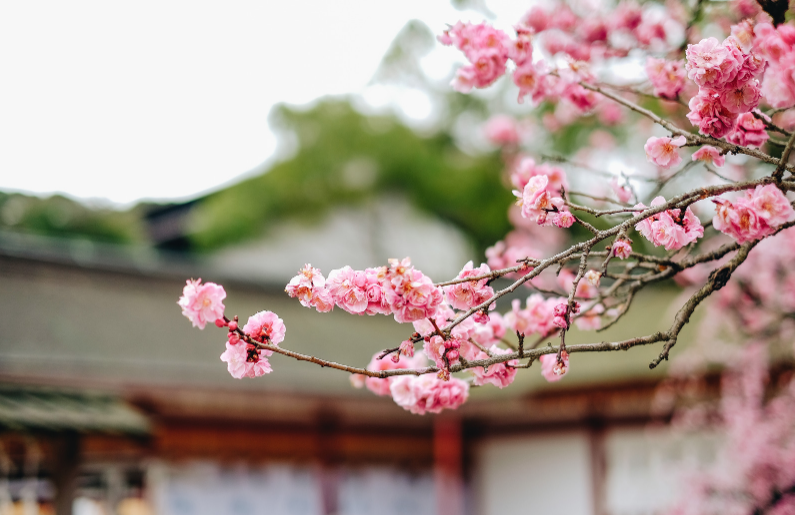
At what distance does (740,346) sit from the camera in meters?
4.53

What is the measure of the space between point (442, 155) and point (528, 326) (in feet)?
40.8

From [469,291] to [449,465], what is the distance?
6547 millimetres

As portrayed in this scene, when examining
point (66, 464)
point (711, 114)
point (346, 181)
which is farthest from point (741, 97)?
point (346, 181)

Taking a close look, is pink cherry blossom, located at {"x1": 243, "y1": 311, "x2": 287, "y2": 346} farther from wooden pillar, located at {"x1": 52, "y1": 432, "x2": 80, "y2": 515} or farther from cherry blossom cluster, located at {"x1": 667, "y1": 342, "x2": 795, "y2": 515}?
wooden pillar, located at {"x1": 52, "y1": 432, "x2": 80, "y2": 515}

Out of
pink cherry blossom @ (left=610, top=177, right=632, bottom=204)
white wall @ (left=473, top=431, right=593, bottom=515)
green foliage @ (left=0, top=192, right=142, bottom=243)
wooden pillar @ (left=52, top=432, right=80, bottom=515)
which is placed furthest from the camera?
green foliage @ (left=0, top=192, right=142, bottom=243)

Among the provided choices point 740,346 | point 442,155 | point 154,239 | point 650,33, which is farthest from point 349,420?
point 154,239

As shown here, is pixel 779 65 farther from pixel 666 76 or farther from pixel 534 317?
pixel 534 317

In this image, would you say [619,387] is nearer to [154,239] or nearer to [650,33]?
[650,33]

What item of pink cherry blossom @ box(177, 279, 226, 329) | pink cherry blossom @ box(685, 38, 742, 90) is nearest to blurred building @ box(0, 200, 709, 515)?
pink cherry blossom @ box(177, 279, 226, 329)

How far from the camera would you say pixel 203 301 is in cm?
147

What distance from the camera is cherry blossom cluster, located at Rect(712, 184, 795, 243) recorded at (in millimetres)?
1500

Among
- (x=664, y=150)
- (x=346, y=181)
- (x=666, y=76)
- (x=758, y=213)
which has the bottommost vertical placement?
(x=758, y=213)

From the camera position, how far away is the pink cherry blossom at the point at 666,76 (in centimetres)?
211

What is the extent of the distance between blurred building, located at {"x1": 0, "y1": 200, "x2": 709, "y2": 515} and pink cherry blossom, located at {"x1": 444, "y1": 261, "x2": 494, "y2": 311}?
3.84 metres
